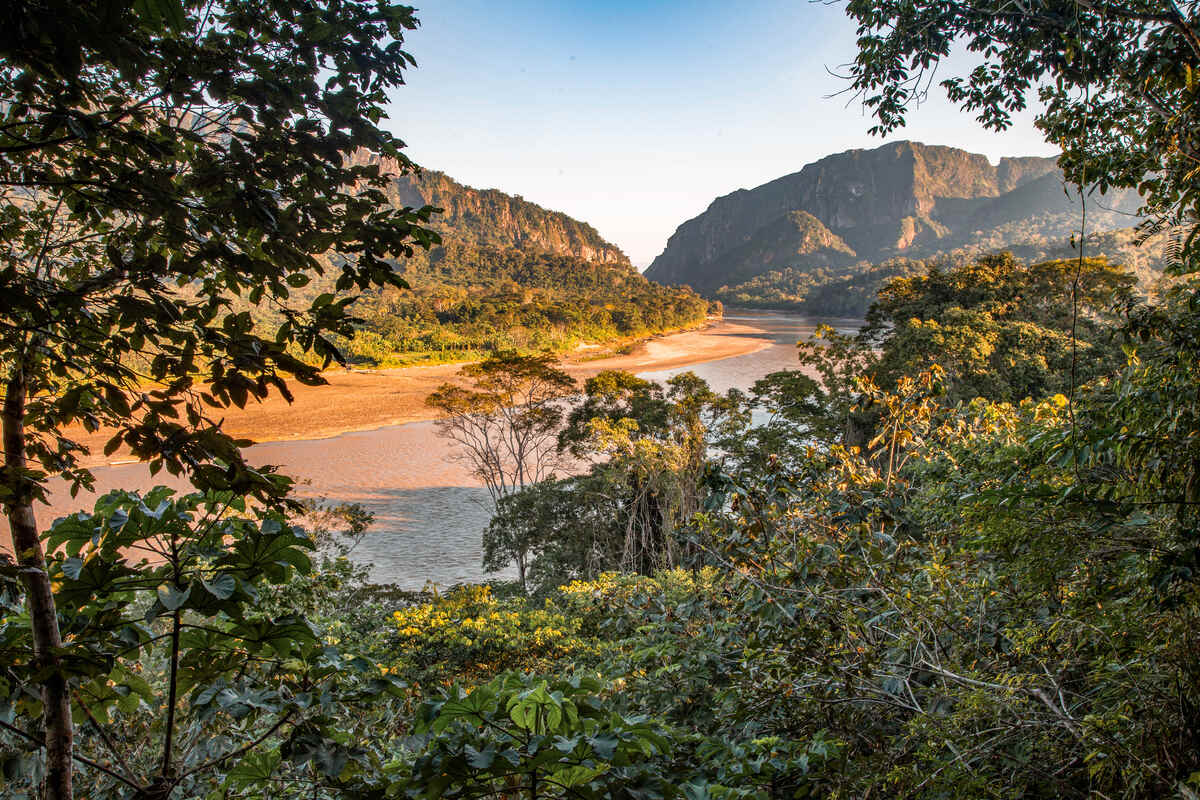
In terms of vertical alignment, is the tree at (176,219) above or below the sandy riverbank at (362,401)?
above

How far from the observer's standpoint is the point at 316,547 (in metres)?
1.32

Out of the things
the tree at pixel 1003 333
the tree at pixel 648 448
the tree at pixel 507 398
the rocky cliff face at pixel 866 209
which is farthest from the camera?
the rocky cliff face at pixel 866 209

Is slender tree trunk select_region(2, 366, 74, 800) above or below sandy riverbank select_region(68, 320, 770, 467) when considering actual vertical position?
above

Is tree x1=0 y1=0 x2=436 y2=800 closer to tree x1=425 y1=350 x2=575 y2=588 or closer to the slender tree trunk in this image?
the slender tree trunk

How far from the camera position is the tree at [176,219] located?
811mm

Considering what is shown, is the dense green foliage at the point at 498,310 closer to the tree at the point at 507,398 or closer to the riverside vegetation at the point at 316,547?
the tree at the point at 507,398

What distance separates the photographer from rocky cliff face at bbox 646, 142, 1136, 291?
121 metres

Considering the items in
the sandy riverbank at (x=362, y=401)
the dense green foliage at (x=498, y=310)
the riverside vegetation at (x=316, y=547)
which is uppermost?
the dense green foliage at (x=498, y=310)

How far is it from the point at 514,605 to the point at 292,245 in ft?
23.4

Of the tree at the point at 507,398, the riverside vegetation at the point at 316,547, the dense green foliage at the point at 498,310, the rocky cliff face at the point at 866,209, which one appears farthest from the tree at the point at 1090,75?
the rocky cliff face at the point at 866,209

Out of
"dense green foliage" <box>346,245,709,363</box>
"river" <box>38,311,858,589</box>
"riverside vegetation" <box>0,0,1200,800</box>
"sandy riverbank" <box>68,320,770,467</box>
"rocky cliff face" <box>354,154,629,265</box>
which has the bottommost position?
"river" <box>38,311,858,589</box>

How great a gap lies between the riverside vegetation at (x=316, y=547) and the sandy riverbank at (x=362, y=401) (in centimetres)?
1383

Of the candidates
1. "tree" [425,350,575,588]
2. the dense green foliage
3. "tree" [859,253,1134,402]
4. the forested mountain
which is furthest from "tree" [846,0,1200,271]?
the dense green foliage

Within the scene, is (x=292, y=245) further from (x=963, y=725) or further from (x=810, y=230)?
(x=810, y=230)
